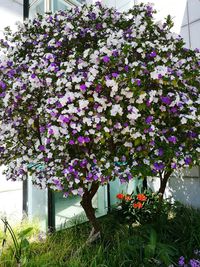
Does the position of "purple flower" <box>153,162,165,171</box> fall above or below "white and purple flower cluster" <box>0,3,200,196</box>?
below

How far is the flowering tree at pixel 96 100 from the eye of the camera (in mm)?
2379

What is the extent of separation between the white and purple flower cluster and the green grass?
84cm

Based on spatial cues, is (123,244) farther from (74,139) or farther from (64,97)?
(64,97)

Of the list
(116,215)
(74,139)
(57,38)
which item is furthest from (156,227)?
(57,38)

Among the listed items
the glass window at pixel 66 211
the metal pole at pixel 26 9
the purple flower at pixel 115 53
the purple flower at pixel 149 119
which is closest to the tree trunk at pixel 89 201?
the glass window at pixel 66 211

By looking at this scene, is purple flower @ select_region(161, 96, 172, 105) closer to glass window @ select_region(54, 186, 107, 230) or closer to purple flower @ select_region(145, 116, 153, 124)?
purple flower @ select_region(145, 116, 153, 124)

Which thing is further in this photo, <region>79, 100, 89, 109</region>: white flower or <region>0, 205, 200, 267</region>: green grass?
<region>0, 205, 200, 267</region>: green grass

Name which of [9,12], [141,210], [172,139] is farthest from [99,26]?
[141,210]

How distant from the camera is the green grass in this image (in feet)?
9.37

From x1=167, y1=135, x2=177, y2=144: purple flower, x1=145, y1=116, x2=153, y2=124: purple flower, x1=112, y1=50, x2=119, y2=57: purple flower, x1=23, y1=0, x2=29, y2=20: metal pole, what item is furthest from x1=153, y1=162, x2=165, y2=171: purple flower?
x1=23, y1=0, x2=29, y2=20: metal pole

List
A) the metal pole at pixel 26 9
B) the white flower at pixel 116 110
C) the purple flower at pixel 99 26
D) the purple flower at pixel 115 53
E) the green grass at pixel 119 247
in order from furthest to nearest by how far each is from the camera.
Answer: the metal pole at pixel 26 9
the purple flower at pixel 99 26
the green grass at pixel 119 247
the purple flower at pixel 115 53
the white flower at pixel 116 110

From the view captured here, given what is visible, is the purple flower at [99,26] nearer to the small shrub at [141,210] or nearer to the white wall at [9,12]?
the white wall at [9,12]

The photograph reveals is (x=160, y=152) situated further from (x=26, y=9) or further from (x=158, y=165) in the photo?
(x=26, y=9)

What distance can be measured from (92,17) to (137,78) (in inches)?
42.0
